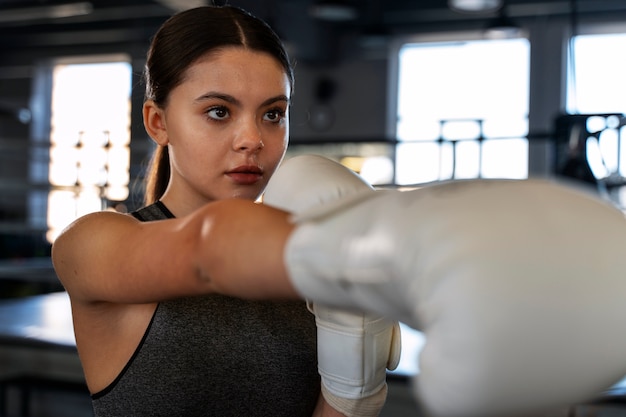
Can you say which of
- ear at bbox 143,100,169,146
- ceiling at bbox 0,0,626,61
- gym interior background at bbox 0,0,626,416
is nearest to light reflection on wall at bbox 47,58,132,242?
gym interior background at bbox 0,0,626,416

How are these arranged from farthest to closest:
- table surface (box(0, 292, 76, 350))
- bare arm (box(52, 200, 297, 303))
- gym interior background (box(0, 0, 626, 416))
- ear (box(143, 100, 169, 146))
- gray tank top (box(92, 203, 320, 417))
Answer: gym interior background (box(0, 0, 626, 416))
table surface (box(0, 292, 76, 350))
ear (box(143, 100, 169, 146))
gray tank top (box(92, 203, 320, 417))
bare arm (box(52, 200, 297, 303))

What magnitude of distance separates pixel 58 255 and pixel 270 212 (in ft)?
1.23

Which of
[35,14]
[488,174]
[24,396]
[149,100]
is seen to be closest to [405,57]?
[488,174]

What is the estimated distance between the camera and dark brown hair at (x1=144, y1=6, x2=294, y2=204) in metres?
0.91

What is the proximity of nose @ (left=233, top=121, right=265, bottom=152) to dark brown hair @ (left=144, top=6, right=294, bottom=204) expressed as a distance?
0.37 ft

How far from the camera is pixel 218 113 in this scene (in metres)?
0.88

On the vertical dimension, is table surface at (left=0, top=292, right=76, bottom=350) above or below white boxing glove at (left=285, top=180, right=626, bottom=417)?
below

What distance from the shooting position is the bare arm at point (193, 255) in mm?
484

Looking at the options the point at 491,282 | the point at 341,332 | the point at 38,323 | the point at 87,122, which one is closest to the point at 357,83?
the point at 87,122

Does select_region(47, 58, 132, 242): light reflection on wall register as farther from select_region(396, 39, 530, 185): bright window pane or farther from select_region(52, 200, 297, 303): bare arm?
select_region(52, 200, 297, 303): bare arm

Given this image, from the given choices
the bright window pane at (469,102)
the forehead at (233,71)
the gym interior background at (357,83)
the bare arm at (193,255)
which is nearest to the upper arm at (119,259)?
the bare arm at (193,255)

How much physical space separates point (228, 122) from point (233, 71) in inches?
2.6

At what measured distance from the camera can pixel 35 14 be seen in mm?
7277

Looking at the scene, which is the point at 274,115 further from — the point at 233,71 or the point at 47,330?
the point at 47,330
